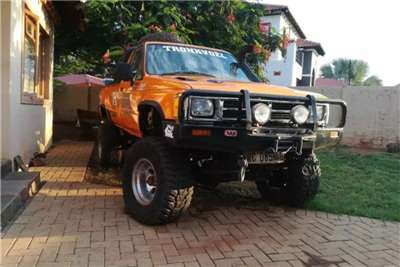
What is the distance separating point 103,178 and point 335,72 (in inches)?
2287

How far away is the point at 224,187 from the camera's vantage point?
24.0 feet

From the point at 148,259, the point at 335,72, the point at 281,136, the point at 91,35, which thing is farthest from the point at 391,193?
the point at 335,72

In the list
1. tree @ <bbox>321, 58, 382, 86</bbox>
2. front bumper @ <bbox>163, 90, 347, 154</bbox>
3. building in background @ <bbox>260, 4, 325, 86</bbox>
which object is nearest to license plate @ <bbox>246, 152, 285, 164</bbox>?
front bumper @ <bbox>163, 90, 347, 154</bbox>

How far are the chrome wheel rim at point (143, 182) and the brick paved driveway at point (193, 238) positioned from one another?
31 centimetres

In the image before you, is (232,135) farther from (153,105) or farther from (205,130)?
(153,105)

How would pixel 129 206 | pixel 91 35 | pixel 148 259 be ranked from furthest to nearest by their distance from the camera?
pixel 91 35
pixel 129 206
pixel 148 259

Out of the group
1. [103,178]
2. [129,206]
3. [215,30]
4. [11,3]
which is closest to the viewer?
[129,206]

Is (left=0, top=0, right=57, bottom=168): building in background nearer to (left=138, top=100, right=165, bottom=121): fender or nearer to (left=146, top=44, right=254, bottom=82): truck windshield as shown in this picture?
(left=146, top=44, right=254, bottom=82): truck windshield

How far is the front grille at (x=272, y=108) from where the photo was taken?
468 centimetres

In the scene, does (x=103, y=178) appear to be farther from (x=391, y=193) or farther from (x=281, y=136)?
(x=391, y=193)

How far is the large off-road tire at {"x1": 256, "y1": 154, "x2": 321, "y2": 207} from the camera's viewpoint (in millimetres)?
5945

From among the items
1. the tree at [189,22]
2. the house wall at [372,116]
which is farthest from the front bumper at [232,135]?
the house wall at [372,116]

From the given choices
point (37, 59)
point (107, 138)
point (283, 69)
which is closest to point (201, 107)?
point (107, 138)

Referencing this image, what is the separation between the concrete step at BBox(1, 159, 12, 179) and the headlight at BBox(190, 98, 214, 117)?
10.4 ft
